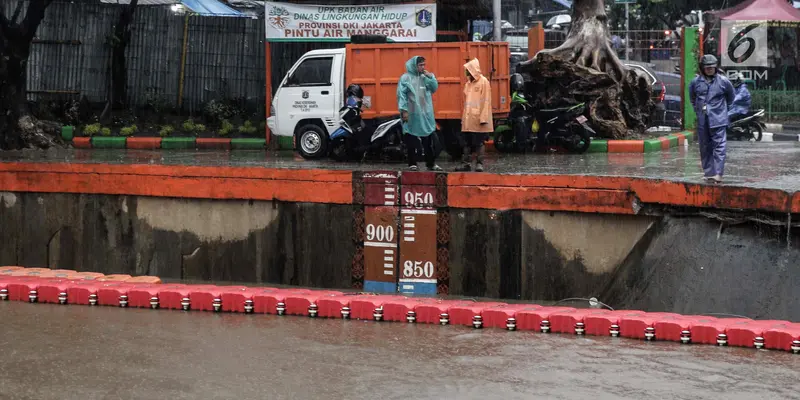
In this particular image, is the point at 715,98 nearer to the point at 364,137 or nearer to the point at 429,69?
the point at 429,69

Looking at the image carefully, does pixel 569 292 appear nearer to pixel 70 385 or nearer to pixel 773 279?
pixel 773 279

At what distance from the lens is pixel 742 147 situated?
18172 mm

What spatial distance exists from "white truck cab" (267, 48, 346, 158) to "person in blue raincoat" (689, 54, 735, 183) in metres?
6.09

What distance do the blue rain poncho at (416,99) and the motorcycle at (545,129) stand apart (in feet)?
10.6

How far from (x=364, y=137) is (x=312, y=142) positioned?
125 centimetres

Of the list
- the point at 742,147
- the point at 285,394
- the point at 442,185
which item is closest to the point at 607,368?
the point at 285,394

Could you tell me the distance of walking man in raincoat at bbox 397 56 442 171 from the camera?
13180 mm

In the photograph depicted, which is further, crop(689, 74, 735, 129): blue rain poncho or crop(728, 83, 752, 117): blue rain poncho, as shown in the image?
crop(728, 83, 752, 117): blue rain poncho

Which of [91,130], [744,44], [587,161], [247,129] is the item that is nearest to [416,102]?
[587,161]

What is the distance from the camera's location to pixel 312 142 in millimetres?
16312

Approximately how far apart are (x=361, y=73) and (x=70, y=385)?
8.66 m

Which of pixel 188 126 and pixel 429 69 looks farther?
pixel 188 126

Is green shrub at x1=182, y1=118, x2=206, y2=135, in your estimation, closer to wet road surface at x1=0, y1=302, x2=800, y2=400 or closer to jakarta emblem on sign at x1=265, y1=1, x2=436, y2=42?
jakarta emblem on sign at x1=265, y1=1, x2=436, y2=42

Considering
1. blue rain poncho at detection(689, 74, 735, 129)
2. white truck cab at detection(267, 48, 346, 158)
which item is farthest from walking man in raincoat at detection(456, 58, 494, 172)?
blue rain poncho at detection(689, 74, 735, 129)
